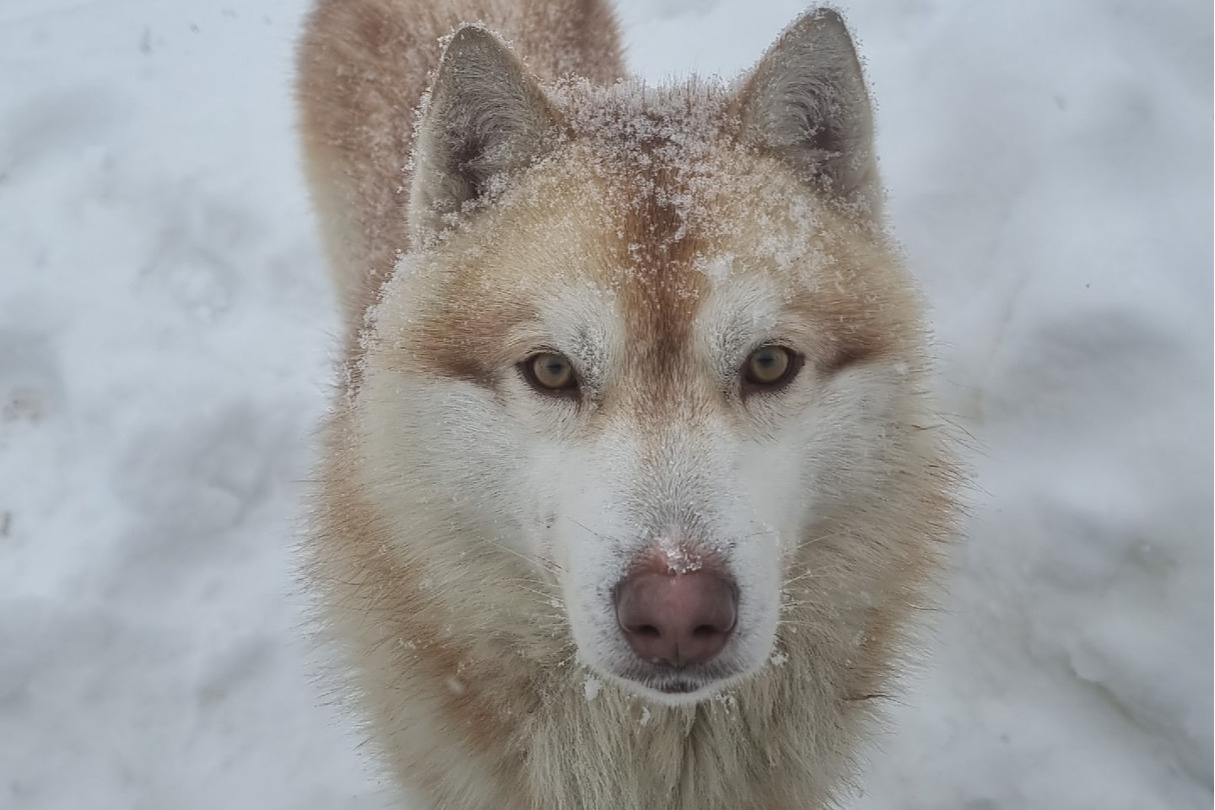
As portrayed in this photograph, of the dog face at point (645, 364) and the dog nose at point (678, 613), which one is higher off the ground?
the dog face at point (645, 364)

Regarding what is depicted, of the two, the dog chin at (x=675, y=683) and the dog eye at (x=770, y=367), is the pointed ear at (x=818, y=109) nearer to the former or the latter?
the dog eye at (x=770, y=367)

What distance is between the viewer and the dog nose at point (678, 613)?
155cm

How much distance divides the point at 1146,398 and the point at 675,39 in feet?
10.4

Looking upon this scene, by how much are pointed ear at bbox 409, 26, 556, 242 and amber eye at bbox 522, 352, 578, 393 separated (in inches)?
20.4

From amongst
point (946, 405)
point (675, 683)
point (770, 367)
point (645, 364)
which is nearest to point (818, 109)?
point (770, 367)

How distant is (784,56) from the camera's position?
204 cm

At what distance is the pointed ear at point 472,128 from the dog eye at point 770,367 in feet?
2.45

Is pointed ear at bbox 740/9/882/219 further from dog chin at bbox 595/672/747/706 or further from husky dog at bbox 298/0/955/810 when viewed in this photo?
dog chin at bbox 595/672/747/706

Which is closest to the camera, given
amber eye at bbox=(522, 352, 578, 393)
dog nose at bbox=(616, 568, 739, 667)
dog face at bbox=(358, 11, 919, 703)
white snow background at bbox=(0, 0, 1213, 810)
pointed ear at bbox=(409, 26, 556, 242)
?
dog nose at bbox=(616, 568, 739, 667)

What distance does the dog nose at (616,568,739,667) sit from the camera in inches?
61.1

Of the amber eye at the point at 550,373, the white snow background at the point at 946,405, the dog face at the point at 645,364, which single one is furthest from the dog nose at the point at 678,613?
the white snow background at the point at 946,405

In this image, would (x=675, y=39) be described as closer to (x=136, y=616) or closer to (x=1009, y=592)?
(x=1009, y=592)

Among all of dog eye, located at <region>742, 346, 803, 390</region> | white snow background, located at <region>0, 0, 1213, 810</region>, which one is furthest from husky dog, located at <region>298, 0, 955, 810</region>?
white snow background, located at <region>0, 0, 1213, 810</region>

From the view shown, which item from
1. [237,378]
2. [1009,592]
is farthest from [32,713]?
[1009,592]
